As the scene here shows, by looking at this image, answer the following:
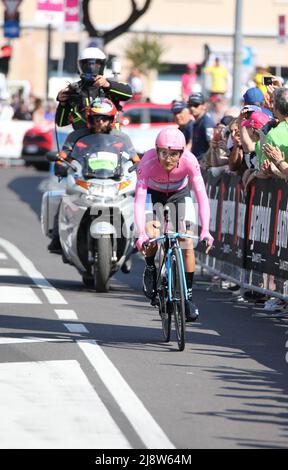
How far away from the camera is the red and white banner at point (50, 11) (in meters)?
39.3

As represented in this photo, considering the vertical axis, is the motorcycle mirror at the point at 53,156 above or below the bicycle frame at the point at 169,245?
above

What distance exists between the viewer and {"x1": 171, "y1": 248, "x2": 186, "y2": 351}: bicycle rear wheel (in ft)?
36.5

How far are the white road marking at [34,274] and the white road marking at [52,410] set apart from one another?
420cm

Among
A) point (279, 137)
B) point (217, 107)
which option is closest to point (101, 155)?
point (279, 137)

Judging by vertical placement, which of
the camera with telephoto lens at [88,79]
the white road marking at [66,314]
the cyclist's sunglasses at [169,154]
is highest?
the camera with telephoto lens at [88,79]

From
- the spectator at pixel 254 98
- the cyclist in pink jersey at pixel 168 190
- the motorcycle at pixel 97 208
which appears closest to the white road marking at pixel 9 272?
the motorcycle at pixel 97 208

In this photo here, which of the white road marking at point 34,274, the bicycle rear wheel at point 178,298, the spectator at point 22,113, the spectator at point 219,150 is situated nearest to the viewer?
the bicycle rear wheel at point 178,298

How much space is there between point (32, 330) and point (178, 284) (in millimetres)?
1471

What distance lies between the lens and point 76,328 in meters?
12.3

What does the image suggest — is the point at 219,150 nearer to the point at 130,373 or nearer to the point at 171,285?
the point at 171,285

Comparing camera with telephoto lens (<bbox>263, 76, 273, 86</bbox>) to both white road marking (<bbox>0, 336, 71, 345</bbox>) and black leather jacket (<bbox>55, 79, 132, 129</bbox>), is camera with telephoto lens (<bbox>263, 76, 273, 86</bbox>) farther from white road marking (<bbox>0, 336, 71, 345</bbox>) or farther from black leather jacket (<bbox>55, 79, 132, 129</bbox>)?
white road marking (<bbox>0, 336, 71, 345</bbox>)

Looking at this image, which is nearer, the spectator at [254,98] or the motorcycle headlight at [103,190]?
the motorcycle headlight at [103,190]

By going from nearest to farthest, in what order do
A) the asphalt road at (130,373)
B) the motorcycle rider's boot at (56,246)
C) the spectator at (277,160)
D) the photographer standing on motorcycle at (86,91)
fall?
1. the asphalt road at (130,373)
2. the spectator at (277,160)
3. the motorcycle rider's boot at (56,246)
4. the photographer standing on motorcycle at (86,91)

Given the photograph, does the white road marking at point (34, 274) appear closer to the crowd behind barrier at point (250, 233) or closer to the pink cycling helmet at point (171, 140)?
the crowd behind barrier at point (250, 233)
